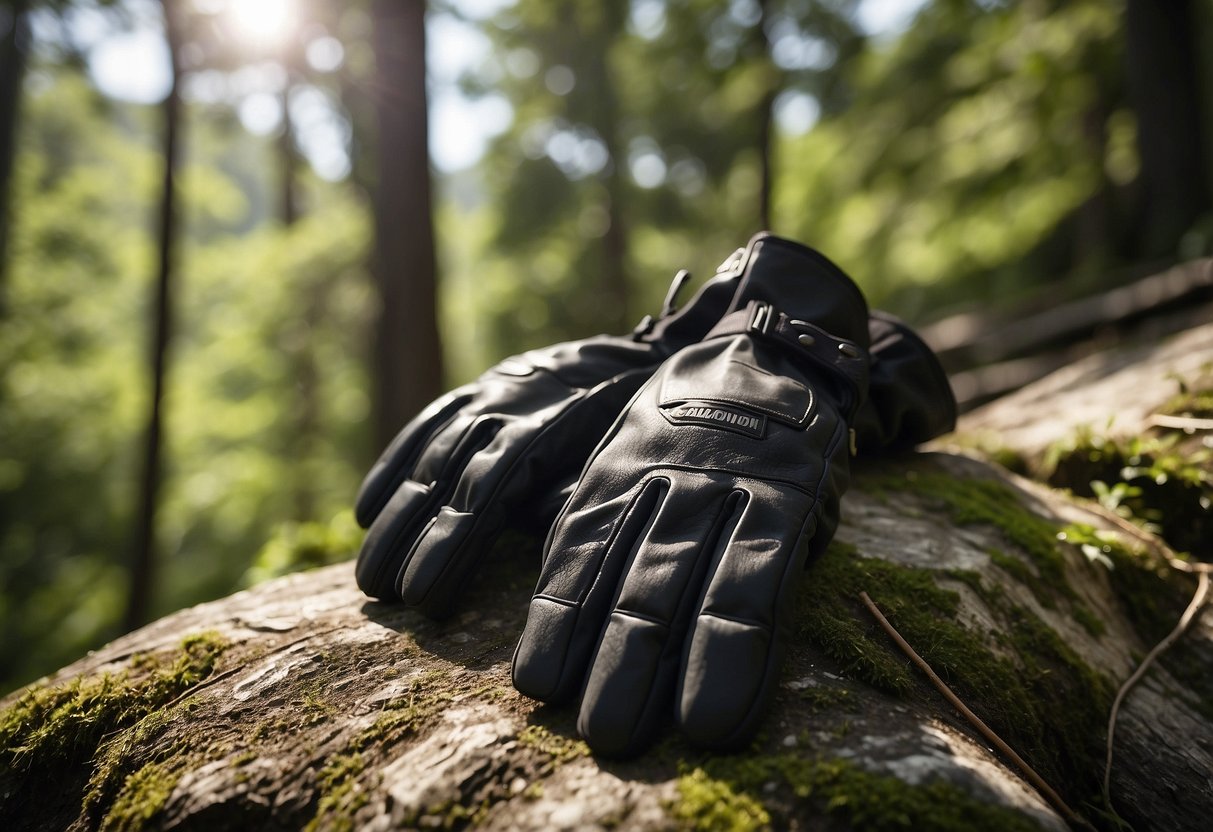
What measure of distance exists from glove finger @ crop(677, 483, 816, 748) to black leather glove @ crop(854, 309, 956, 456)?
0.96 meters

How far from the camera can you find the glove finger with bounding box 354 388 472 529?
2332 millimetres

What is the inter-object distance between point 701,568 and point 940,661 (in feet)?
2.26

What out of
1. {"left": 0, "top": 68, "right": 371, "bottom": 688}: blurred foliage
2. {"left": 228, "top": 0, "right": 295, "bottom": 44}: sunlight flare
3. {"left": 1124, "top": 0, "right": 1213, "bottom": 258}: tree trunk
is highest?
{"left": 228, "top": 0, "right": 295, "bottom": 44}: sunlight flare

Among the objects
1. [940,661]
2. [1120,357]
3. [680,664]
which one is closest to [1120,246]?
[1120,357]

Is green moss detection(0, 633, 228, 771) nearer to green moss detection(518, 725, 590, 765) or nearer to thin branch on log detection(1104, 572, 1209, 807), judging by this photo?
green moss detection(518, 725, 590, 765)

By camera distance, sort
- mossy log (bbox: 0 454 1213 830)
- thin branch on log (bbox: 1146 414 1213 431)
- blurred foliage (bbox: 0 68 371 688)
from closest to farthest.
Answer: mossy log (bbox: 0 454 1213 830) → thin branch on log (bbox: 1146 414 1213 431) → blurred foliage (bbox: 0 68 371 688)

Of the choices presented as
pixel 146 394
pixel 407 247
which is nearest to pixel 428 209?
pixel 407 247

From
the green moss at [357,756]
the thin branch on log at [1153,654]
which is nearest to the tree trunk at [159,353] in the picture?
the green moss at [357,756]

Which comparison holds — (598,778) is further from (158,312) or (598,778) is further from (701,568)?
(158,312)

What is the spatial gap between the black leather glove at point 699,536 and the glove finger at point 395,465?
770 millimetres

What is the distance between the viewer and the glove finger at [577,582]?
4.95 ft

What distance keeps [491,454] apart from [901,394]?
1524 mm

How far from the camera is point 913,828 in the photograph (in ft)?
3.81

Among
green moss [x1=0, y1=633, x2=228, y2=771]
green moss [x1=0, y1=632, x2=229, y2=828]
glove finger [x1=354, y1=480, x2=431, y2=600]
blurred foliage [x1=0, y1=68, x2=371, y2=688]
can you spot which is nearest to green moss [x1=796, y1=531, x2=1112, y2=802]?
glove finger [x1=354, y1=480, x2=431, y2=600]
